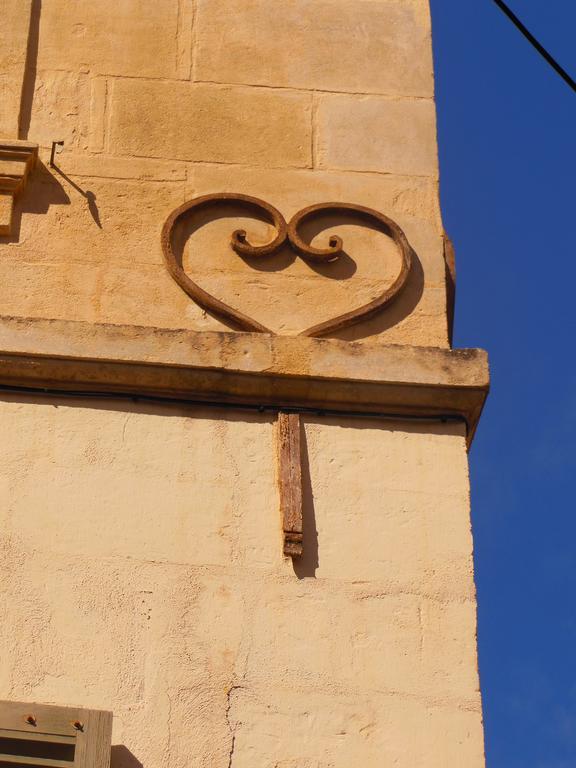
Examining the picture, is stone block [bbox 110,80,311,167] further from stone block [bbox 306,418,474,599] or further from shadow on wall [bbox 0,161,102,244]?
stone block [bbox 306,418,474,599]

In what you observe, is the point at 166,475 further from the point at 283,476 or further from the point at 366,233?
the point at 366,233

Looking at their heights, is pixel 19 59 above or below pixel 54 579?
above

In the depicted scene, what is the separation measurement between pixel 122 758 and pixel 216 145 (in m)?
2.41

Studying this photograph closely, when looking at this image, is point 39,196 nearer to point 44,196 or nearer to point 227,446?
point 44,196

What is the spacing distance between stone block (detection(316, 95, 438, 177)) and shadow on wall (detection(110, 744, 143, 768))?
94.0 inches

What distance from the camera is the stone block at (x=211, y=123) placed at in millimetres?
6348

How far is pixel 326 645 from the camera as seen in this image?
511 cm

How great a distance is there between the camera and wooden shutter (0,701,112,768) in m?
4.68

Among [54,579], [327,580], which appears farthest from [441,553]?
[54,579]

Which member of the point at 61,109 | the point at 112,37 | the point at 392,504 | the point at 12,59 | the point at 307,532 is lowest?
the point at 307,532

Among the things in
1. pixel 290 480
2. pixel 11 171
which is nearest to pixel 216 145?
pixel 11 171

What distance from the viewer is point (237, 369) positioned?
5664 mm

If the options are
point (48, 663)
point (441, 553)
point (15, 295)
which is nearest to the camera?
point (48, 663)

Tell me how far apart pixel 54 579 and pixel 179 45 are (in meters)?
2.32
